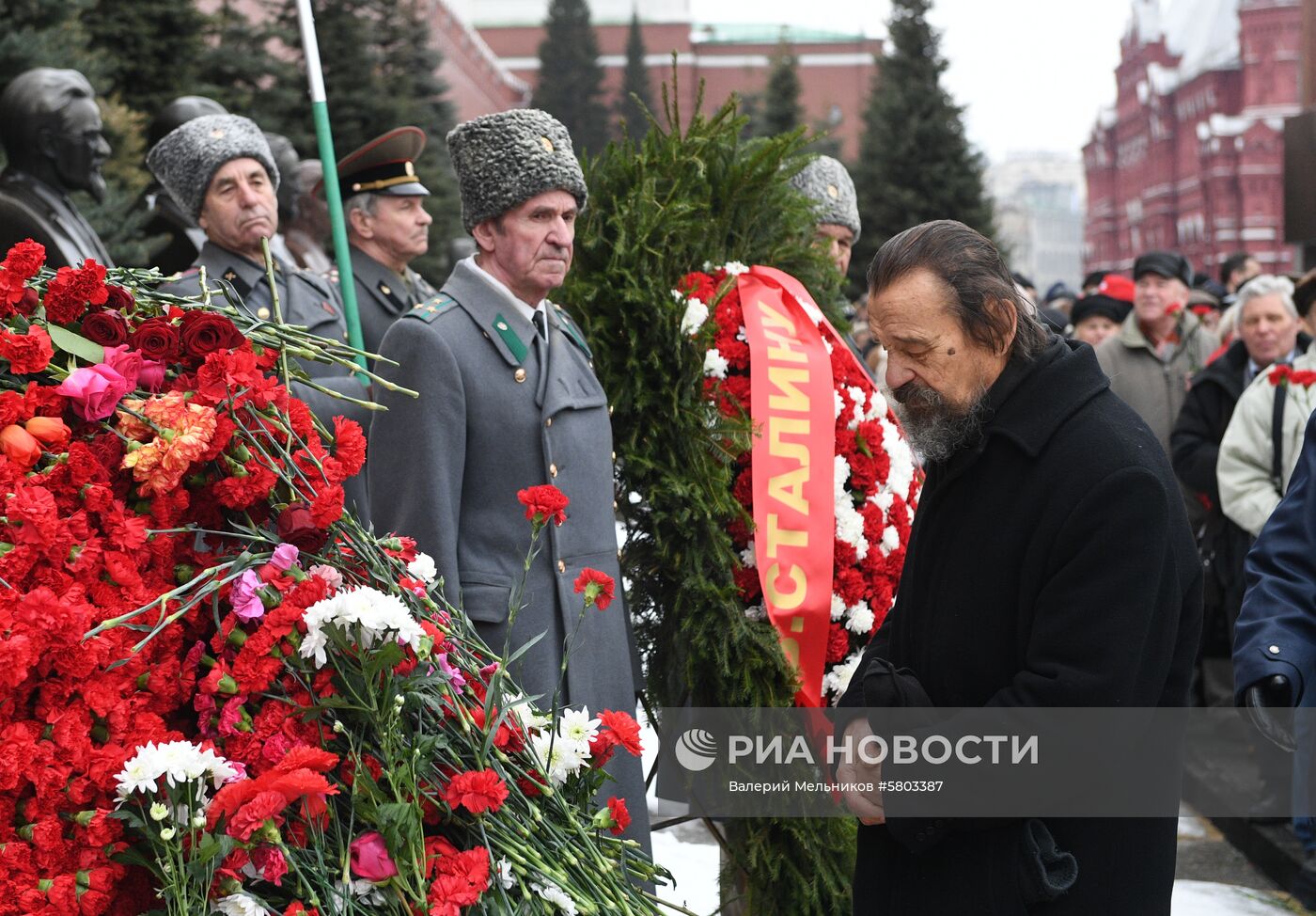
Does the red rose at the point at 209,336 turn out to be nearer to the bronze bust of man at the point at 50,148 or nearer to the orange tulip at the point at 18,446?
the orange tulip at the point at 18,446

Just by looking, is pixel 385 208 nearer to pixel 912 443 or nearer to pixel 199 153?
pixel 199 153

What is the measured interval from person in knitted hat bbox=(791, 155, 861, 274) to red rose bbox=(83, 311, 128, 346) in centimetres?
303

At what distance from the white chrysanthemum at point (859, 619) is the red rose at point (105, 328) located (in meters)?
2.26

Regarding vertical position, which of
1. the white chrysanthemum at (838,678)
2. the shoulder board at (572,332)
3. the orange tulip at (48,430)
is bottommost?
the white chrysanthemum at (838,678)

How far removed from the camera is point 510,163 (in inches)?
137

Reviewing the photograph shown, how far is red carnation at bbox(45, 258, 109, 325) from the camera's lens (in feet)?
6.77

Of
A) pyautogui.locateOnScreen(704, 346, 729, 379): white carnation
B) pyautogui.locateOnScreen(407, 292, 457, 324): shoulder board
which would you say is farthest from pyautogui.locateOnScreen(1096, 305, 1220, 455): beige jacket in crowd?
pyautogui.locateOnScreen(407, 292, 457, 324): shoulder board

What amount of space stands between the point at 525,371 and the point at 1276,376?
354cm

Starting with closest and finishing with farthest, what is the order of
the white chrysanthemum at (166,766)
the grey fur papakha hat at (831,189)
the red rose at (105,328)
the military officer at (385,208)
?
1. the white chrysanthemum at (166,766)
2. the red rose at (105,328)
3. the grey fur papakha hat at (831,189)
4. the military officer at (385,208)

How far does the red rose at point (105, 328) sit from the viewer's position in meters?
2.06

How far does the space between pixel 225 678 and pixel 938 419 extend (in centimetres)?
123

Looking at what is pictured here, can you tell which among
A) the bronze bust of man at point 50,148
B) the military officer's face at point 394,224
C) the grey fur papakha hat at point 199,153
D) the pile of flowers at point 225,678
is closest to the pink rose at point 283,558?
the pile of flowers at point 225,678

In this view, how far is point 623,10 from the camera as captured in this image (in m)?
74.8

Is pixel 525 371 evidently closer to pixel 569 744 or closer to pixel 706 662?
pixel 706 662
